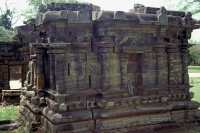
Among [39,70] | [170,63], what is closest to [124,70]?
[170,63]

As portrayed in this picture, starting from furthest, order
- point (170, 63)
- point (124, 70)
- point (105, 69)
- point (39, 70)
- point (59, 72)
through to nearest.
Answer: point (170, 63), point (39, 70), point (124, 70), point (105, 69), point (59, 72)

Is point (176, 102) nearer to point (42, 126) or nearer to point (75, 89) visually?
point (75, 89)

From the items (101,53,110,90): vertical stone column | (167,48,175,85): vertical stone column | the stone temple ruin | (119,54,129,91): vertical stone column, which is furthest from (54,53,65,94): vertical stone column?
(167,48,175,85): vertical stone column

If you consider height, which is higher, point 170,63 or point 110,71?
point 170,63

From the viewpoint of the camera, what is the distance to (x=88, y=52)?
6828mm

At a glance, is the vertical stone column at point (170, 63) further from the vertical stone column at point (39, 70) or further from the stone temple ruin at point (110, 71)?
the vertical stone column at point (39, 70)

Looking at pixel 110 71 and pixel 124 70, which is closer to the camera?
pixel 110 71

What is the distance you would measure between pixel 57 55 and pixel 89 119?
2008 mm

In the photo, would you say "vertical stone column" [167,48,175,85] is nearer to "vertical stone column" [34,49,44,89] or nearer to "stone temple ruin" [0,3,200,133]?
"stone temple ruin" [0,3,200,133]

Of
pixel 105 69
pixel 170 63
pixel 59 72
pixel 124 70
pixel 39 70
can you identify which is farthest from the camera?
pixel 170 63

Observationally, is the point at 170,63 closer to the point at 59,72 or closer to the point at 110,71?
the point at 110,71

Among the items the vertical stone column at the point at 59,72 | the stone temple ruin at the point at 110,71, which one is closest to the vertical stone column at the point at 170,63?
the stone temple ruin at the point at 110,71

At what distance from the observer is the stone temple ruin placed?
6465 millimetres

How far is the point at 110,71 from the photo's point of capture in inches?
272
